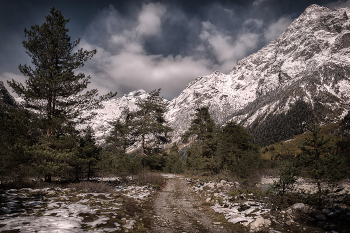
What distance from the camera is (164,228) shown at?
6.38 meters

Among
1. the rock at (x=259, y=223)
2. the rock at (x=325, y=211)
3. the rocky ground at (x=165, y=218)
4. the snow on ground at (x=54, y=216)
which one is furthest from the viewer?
the rock at (x=325, y=211)

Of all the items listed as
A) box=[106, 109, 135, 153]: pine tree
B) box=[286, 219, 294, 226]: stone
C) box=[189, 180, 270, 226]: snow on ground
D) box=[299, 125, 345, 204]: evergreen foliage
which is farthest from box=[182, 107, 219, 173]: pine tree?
box=[286, 219, 294, 226]: stone

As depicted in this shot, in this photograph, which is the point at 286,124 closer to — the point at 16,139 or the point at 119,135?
the point at 119,135

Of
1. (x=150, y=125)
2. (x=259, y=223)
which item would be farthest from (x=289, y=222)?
(x=150, y=125)

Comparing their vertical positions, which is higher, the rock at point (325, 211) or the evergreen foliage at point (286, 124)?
the evergreen foliage at point (286, 124)

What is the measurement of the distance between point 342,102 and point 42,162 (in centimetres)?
24518

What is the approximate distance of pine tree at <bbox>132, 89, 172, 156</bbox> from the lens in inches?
1028

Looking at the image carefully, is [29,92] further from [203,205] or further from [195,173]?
[195,173]

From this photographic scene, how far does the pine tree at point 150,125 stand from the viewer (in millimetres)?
26109

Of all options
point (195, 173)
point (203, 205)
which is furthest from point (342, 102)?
point (203, 205)

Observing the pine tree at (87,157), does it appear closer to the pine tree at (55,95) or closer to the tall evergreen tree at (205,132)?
the pine tree at (55,95)

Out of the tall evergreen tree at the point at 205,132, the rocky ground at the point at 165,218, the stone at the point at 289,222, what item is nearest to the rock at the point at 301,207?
the rocky ground at the point at 165,218

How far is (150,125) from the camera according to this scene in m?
25.9

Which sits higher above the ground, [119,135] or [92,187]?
[119,135]
